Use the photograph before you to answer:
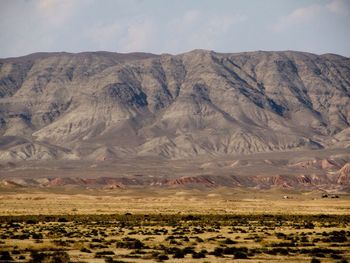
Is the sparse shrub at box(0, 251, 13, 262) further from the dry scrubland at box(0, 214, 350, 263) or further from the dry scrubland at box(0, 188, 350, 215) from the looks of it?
the dry scrubland at box(0, 188, 350, 215)

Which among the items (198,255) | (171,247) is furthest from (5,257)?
(171,247)

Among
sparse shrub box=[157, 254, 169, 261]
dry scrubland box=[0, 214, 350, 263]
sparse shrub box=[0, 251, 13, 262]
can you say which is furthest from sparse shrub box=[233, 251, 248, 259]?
sparse shrub box=[0, 251, 13, 262]

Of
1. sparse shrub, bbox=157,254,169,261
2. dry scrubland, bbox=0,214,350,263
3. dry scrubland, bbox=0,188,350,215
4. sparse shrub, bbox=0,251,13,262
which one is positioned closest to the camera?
sparse shrub, bbox=0,251,13,262

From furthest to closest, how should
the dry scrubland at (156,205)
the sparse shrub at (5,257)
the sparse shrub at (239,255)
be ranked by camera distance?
the dry scrubland at (156,205) < the sparse shrub at (239,255) < the sparse shrub at (5,257)

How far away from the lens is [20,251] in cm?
3800

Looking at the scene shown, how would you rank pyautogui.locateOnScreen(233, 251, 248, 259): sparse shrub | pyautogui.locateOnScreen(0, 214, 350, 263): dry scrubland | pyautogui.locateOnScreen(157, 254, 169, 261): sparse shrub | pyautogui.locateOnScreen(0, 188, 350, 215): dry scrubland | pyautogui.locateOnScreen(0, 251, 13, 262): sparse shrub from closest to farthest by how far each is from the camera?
pyautogui.locateOnScreen(0, 251, 13, 262): sparse shrub
pyautogui.locateOnScreen(157, 254, 169, 261): sparse shrub
pyautogui.locateOnScreen(0, 214, 350, 263): dry scrubland
pyautogui.locateOnScreen(233, 251, 248, 259): sparse shrub
pyautogui.locateOnScreen(0, 188, 350, 215): dry scrubland

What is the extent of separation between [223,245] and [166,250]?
5002mm

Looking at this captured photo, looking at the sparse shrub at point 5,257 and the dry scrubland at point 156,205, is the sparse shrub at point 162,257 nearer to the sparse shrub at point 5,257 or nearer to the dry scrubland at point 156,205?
the sparse shrub at point 5,257

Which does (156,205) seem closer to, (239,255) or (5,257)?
(239,255)

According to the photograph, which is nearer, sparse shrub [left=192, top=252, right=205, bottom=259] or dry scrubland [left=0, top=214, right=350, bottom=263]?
dry scrubland [left=0, top=214, right=350, bottom=263]

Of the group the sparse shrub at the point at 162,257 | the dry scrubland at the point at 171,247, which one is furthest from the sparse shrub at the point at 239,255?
the sparse shrub at the point at 162,257

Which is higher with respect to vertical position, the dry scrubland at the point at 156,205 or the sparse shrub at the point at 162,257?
the dry scrubland at the point at 156,205

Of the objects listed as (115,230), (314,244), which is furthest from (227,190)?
(314,244)

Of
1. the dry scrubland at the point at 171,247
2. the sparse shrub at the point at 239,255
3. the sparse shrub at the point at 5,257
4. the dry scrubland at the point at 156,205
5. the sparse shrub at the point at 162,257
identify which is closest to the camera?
the sparse shrub at the point at 5,257
